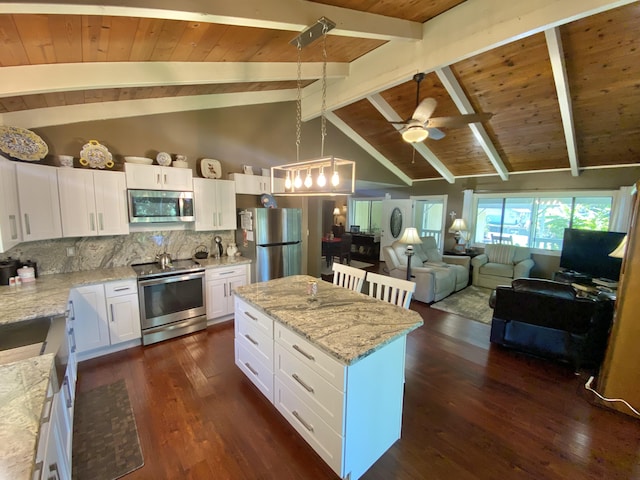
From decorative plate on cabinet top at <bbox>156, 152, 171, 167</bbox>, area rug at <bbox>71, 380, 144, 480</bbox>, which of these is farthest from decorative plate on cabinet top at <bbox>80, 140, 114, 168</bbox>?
area rug at <bbox>71, 380, 144, 480</bbox>

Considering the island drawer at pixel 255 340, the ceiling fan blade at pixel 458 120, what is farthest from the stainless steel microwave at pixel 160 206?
the ceiling fan blade at pixel 458 120

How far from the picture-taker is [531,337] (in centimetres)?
311

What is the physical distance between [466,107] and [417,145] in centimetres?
163

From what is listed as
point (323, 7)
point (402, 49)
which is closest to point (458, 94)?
point (402, 49)

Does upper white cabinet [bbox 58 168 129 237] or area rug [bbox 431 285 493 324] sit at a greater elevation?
upper white cabinet [bbox 58 168 129 237]

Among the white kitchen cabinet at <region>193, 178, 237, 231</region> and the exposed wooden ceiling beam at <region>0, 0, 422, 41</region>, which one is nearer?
the exposed wooden ceiling beam at <region>0, 0, 422, 41</region>

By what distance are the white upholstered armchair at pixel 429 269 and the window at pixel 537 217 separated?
1.77 m

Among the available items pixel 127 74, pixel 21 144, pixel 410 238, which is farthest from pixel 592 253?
pixel 21 144

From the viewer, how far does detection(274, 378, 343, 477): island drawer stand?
1629 mm

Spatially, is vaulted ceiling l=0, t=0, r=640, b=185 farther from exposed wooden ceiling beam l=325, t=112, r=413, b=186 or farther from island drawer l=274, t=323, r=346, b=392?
island drawer l=274, t=323, r=346, b=392

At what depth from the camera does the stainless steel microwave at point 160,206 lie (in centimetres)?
323

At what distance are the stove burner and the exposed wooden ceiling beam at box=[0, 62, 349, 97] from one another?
1.91 m

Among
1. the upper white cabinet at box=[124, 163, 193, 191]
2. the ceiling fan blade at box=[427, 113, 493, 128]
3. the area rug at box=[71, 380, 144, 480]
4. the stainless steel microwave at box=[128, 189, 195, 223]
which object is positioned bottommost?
the area rug at box=[71, 380, 144, 480]

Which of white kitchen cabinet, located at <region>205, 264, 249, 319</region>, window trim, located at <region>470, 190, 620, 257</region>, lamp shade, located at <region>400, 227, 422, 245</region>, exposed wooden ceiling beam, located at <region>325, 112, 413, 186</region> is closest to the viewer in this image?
white kitchen cabinet, located at <region>205, 264, 249, 319</region>
